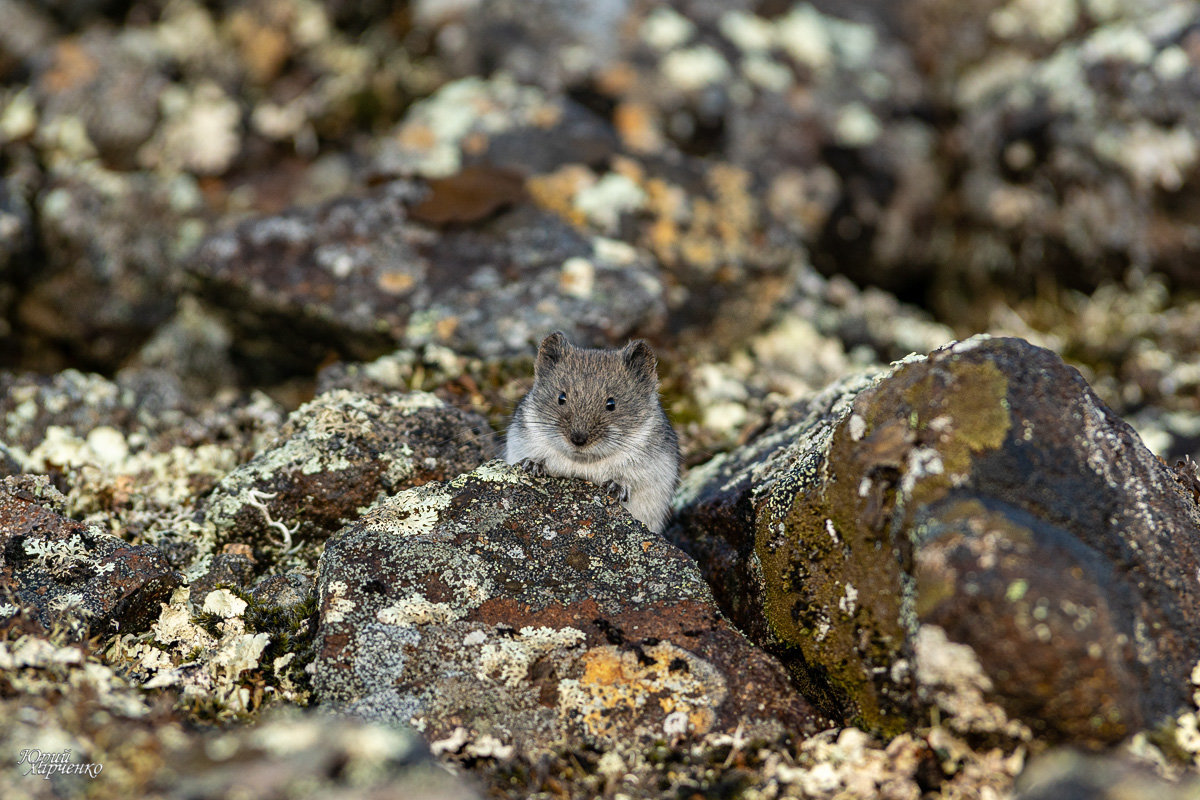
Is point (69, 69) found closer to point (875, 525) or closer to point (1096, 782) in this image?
point (875, 525)

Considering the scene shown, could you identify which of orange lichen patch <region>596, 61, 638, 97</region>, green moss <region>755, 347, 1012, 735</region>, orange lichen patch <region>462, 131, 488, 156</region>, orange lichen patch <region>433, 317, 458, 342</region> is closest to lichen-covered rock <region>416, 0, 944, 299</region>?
orange lichen patch <region>596, 61, 638, 97</region>

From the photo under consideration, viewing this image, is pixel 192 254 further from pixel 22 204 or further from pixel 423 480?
pixel 423 480

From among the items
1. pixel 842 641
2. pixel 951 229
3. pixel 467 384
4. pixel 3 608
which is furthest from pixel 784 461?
A: pixel 951 229

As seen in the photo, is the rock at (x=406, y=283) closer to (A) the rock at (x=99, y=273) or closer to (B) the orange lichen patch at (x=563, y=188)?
(B) the orange lichen patch at (x=563, y=188)

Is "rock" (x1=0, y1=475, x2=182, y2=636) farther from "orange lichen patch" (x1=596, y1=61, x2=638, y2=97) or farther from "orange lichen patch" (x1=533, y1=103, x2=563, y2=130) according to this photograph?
"orange lichen patch" (x1=596, y1=61, x2=638, y2=97)

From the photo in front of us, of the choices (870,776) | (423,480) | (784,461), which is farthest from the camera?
(423,480)

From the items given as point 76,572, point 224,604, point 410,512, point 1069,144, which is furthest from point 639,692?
point 1069,144

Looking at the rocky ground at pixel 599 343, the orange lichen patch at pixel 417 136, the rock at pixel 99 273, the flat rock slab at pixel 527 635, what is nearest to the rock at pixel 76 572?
the rocky ground at pixel 599 343
